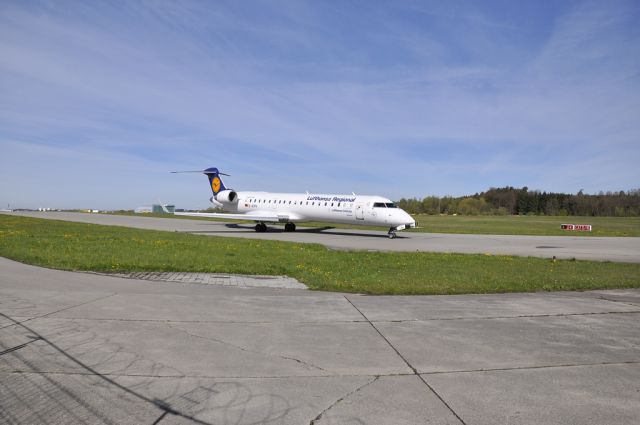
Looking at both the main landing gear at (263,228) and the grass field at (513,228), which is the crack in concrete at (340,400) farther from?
the grass field at (513,228)

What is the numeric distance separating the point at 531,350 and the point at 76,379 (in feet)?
17.1

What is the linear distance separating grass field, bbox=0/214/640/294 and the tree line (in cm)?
11377

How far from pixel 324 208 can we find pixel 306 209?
1658 millimetres

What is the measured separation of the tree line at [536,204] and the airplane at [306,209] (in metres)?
97.8

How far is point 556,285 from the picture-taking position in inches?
425

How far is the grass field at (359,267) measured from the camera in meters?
10.6

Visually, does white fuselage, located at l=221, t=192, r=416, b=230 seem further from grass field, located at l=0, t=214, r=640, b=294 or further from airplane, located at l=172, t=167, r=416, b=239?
grass field, located at l=0, t=214, r=640, b=294

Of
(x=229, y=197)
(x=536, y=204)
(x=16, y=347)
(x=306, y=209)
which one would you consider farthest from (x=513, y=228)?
(x=536, y=204)

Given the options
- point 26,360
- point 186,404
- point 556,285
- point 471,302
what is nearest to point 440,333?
point 471,302

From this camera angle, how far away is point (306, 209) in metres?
32.6

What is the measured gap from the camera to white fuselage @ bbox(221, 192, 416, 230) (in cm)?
2847

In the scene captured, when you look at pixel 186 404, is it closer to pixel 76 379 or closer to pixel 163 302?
pixel 76 379

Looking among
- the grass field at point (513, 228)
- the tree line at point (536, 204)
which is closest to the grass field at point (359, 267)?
the grass field at point (513, 228)

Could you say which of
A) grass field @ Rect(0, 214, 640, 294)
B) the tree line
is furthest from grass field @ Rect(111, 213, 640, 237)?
the tree line
